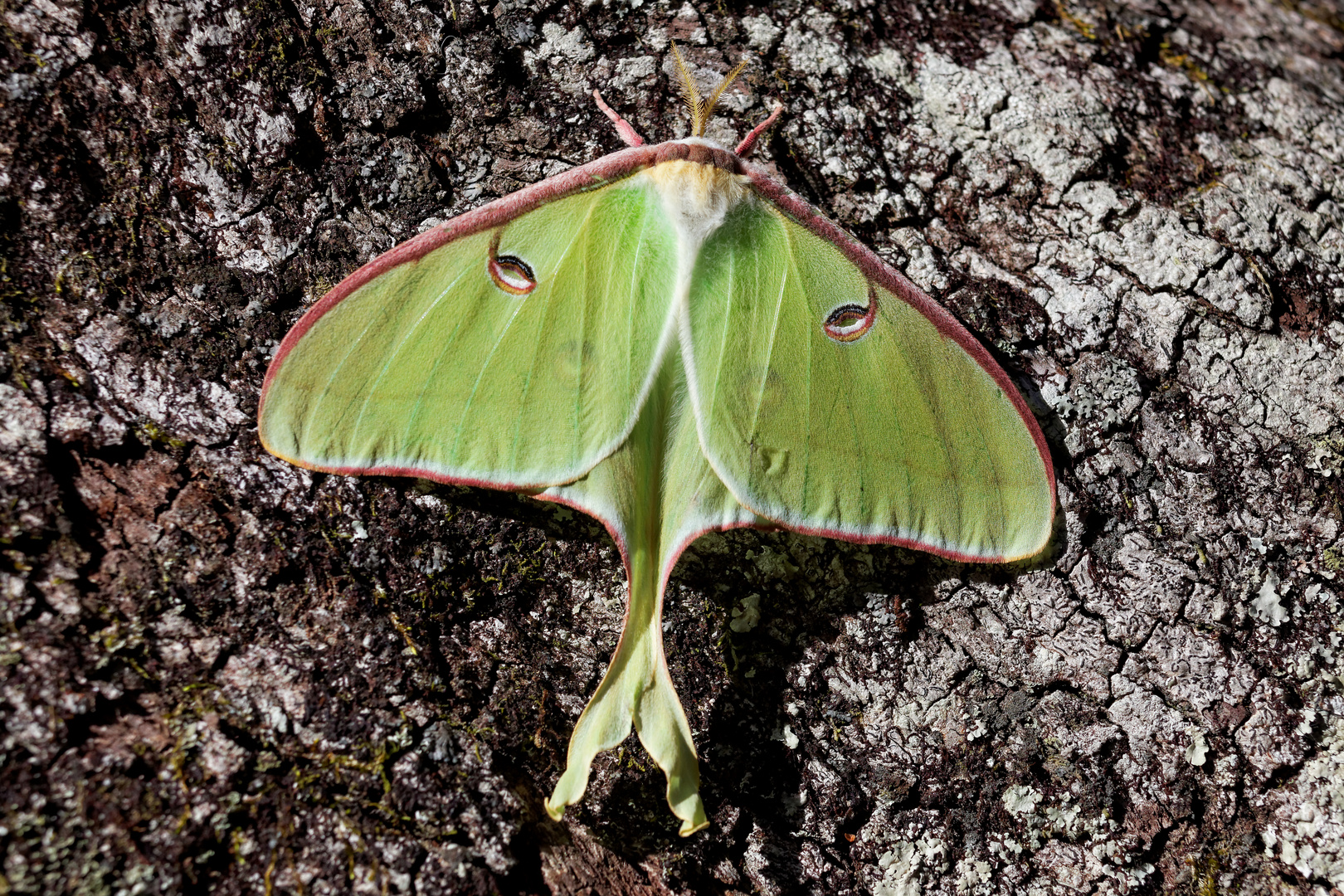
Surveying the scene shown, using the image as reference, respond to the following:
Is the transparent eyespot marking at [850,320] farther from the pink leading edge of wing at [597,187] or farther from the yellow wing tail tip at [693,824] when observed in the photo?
the yellow wing tail tip at [693,824]

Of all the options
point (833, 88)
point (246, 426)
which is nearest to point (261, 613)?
point (246, 426)

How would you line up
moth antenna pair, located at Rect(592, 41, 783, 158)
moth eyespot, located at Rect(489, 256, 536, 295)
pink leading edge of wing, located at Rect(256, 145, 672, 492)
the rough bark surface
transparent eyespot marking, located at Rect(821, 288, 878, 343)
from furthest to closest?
moth antenna pair, located at Rect(592, 41, 783, 158), transparent eyespot marking, located at Rect(821, 288, 878, 343), moth eyespot, located at Rect(489, 256, 536, 295), pink leading edge of wing, located at Rect(256, 145, 672, 492), the rough bark surface

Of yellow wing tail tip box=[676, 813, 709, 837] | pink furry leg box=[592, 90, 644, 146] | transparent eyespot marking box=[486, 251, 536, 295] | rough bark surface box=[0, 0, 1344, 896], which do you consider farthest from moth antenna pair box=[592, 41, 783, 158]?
yellow wing tail tip box=[676, 813, 709, 837]

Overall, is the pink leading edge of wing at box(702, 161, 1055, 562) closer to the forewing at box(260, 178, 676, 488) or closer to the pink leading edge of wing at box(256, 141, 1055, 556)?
the pink leading edge of wing at box(256, 141, 1055, 556)

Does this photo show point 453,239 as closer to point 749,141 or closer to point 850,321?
point 749,141

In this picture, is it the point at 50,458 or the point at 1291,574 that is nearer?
the point at 50,458

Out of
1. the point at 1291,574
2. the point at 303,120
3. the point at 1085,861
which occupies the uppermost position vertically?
the point at 303,120

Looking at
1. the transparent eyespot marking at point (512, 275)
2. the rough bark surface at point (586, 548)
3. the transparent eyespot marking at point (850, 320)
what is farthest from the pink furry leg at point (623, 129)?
the transparent eyespot marking at point (850, 320)

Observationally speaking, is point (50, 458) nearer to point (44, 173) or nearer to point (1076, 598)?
point (44, 173)
